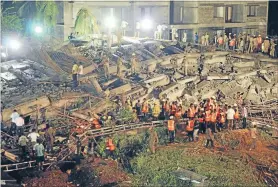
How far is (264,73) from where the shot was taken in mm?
28203

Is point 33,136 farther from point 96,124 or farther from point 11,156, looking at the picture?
point 96,124

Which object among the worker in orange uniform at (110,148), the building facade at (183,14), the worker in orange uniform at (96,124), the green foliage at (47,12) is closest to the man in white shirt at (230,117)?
the worker in orange uniform at (110,148)

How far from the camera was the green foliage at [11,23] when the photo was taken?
33419 mm

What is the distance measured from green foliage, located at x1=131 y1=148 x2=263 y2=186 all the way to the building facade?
715 inches

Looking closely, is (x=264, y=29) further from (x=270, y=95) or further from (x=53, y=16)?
(x=53, y=16)

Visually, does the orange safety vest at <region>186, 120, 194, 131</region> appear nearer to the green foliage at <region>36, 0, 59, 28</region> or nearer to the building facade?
the building facade

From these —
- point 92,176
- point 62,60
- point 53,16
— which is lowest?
point 92,176

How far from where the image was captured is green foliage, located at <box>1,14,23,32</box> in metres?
33.4

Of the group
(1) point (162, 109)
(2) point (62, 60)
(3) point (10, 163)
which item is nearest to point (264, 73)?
(1) point (162, 109)

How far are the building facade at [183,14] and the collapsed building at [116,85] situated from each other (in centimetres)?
575

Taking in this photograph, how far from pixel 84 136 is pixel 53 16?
55.6ft

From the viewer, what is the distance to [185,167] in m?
18.2

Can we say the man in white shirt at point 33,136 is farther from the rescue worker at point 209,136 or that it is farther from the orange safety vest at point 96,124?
the rescue worker at point 209,136

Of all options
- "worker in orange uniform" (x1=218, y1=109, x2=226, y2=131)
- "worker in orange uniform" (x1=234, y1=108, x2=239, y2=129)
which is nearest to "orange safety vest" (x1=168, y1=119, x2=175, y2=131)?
"worker in orange uniform" (x1=218, y1=109, x2=226, y2=131)
